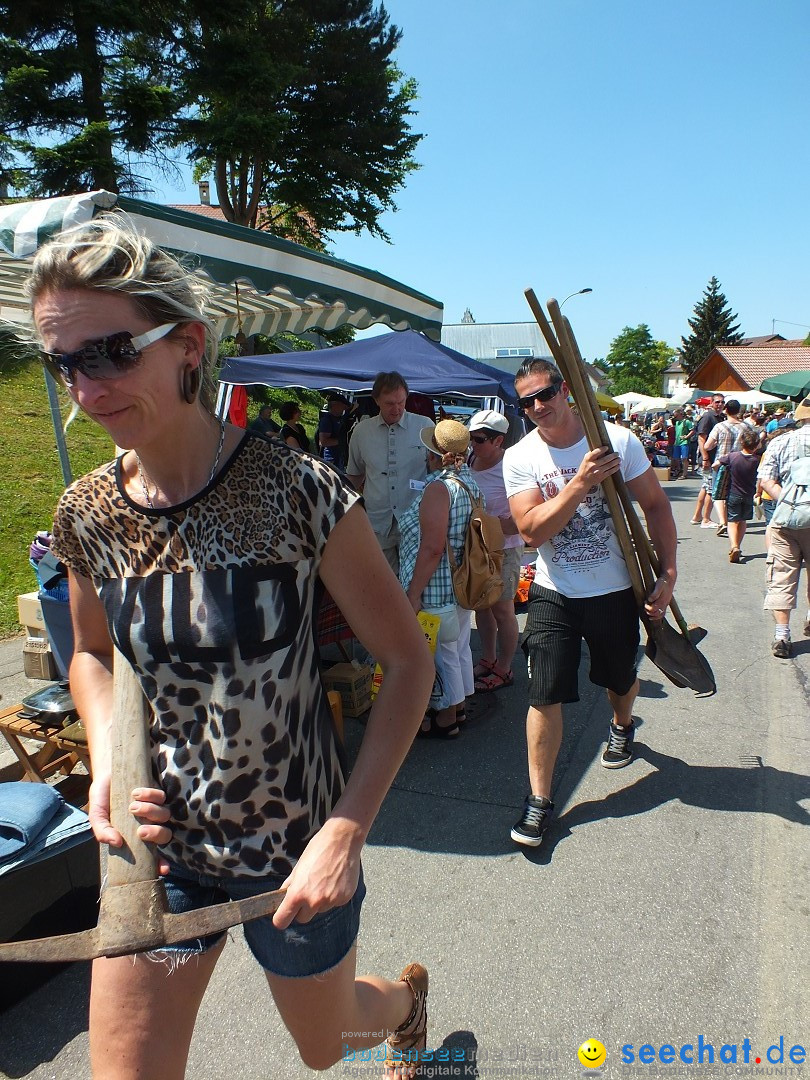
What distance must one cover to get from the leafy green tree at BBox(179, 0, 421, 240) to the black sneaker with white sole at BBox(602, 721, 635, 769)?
16.1m

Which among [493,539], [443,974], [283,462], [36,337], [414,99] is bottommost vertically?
[443,974]

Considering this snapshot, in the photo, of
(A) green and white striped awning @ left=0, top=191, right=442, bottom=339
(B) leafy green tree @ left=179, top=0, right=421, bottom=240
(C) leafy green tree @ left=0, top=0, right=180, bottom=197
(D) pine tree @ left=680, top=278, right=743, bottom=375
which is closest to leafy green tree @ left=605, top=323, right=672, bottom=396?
(D) pine tree @ left=680, top=278, right=743, bottom=375

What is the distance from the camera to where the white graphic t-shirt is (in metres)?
3.16

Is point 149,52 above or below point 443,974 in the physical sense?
above

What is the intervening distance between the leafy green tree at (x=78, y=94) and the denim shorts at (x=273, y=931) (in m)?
14.6

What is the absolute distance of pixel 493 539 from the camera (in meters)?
4.16

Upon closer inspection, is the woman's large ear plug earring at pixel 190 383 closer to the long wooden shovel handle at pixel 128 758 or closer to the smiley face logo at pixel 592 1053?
the long wooden shovel handle at pixel 128 758

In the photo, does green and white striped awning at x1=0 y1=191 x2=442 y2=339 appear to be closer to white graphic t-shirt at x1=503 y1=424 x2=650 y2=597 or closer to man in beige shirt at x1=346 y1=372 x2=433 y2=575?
man in beige shirt at x1=346 y1=372 x2=433 y2=575

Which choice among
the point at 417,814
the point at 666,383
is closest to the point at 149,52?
the point at 417,814

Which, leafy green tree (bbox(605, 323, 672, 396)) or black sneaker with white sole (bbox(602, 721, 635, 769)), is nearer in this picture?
black sneaker with white sole (bbox(602, 721, 635, 769))

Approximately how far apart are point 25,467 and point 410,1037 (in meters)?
10.5

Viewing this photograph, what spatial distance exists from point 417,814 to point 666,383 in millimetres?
105100

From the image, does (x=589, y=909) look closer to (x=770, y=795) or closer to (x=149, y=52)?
(x=770, y=795)

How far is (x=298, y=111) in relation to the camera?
20.2 metres
